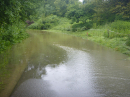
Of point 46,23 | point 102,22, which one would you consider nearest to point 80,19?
point 102,22

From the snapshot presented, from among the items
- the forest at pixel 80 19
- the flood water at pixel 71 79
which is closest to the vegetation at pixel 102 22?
the forest at pixel 80 19

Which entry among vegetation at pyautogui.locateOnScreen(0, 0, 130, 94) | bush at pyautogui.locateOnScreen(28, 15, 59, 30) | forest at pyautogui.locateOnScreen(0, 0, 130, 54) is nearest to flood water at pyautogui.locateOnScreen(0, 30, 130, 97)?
vegetation at pyautogui.locateOnScreen(0, 0, 130, 94)

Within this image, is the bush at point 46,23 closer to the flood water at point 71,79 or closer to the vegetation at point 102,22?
the vegetation at point 102,22

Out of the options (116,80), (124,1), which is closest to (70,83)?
(116,80)

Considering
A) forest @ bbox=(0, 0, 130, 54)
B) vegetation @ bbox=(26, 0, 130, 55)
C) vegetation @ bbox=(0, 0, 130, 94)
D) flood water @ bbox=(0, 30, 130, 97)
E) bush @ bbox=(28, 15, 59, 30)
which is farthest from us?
bush @ bbox=(28, 15, 59, 30)

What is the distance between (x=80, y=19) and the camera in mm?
26250

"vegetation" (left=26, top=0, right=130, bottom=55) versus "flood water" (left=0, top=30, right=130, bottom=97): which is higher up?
"vegetation" (left=26, top=0, right=130, bottom=55)

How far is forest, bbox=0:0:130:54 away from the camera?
773cm

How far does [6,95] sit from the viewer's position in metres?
4.42

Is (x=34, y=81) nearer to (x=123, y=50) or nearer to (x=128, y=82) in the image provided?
(x=128, y=82)

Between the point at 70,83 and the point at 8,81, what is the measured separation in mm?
2363

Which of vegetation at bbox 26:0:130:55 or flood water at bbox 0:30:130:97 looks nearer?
flood water at bbox 0:30:130:97

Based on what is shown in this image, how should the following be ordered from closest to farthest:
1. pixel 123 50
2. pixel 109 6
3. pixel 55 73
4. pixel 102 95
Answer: pixel 102 95 < pixel 55 73 < pixel 123 50 < pixel 109 6

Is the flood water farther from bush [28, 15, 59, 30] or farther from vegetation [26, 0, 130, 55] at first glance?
bush [28, 15, 59, 30]
